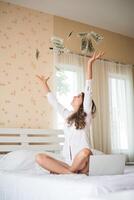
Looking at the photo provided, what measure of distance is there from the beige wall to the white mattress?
230 cm

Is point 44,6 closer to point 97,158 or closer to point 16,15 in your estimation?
point 16,15

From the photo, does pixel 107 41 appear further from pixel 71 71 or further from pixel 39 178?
pixel 39 178

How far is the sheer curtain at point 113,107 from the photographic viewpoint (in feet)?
15.1

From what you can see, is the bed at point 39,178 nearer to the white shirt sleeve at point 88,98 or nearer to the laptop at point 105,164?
the laptop at point 105,164

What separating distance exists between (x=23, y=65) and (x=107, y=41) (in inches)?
60.9

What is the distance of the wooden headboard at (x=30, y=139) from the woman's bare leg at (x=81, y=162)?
1.23 m

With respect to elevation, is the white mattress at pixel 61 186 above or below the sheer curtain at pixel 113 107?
below

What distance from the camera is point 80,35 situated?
461 centimetres

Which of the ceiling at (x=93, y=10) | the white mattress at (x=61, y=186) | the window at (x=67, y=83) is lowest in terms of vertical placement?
the white mattress at (x=61, y=186)

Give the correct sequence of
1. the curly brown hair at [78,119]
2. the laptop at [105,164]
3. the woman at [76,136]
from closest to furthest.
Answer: the laptop at [105,164] → the woman at [76,136] → the curly brown hair at [78,119]

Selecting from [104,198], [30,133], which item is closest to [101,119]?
[30,133]

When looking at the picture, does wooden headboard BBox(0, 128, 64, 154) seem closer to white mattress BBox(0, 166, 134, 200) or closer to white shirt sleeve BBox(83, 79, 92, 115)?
white mattress BBox(0, 166, 134, 200)

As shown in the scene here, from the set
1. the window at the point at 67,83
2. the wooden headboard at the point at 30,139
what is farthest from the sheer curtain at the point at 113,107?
the wooden headboard at the point at 30,139

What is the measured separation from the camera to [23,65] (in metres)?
3.97
